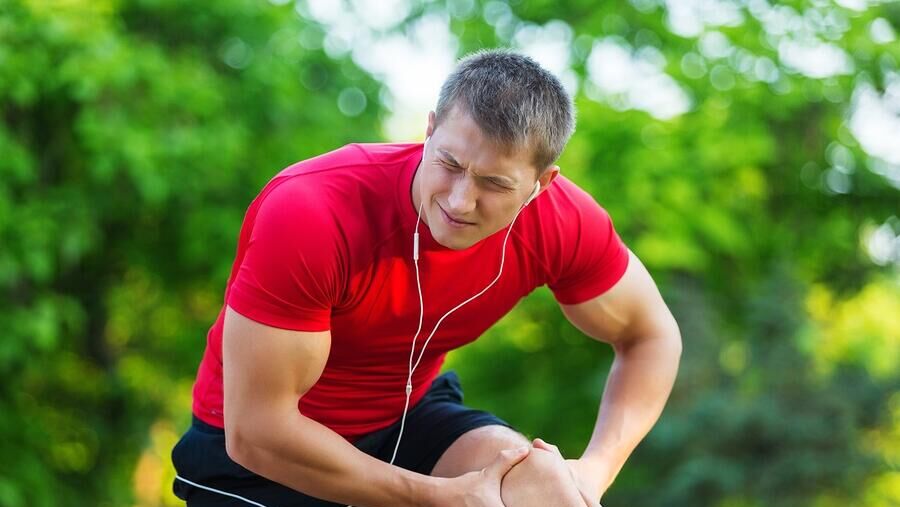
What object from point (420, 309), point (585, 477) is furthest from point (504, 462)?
point (420, 309)

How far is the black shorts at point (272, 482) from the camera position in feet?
8.01

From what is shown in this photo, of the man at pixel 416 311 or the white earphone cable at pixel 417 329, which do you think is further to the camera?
the white earphone cable at pixel 417 329

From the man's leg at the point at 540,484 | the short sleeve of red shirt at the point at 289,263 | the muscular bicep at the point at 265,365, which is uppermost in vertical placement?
the short sleeve of red shirt at the point at 289,263

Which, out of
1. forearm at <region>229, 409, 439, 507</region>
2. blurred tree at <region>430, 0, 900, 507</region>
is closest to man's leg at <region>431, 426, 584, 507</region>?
forearm at <region>229, 409, 439, 507</region>

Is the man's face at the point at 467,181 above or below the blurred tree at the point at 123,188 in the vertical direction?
above

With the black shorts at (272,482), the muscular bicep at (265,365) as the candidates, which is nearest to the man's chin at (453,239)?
the muscular bicep at (265,365)

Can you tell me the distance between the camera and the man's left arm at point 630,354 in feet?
8.17

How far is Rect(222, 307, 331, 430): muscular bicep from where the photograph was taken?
2.01 m

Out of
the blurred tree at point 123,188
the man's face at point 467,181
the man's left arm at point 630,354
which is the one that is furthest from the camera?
the blurred tree at point 123,188

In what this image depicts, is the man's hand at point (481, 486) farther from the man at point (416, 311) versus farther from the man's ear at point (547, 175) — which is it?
the man's ear at point (547, 175)

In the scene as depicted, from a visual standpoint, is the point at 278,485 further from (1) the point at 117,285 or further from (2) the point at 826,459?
(1) the point at 117,285

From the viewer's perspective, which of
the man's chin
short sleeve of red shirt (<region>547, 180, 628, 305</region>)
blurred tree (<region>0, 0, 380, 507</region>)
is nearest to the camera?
the man's chin

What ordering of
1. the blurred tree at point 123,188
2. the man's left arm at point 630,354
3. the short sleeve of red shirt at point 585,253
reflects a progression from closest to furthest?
the short sleeve of red shirt at point 585,253 → the man's left arm at point 630,354 → the blurred tree at point 123,188

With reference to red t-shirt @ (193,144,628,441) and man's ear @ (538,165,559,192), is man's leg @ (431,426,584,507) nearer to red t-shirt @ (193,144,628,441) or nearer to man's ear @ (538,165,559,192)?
red t-shirt @ (193,144,628,441)
